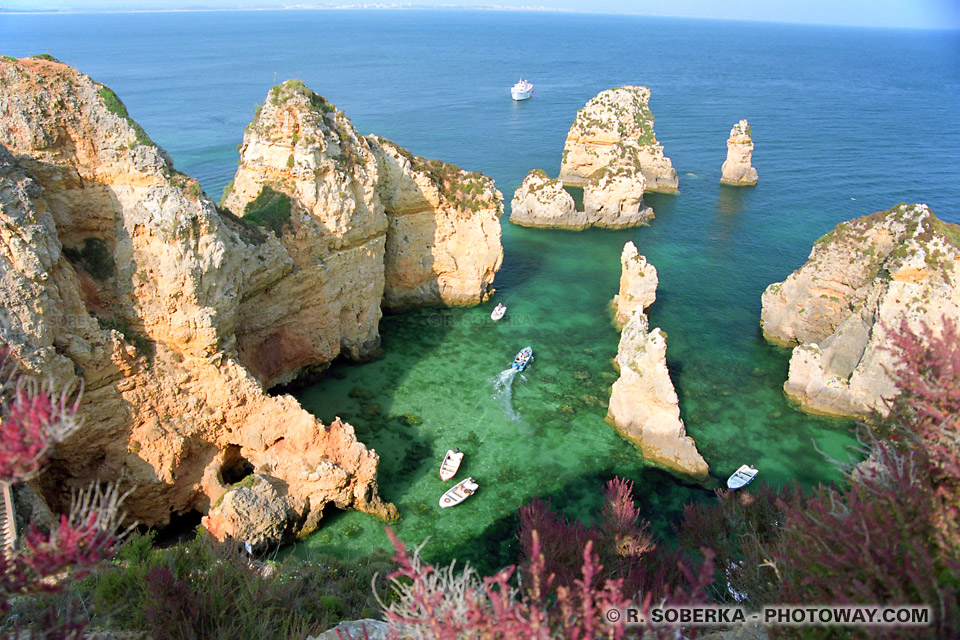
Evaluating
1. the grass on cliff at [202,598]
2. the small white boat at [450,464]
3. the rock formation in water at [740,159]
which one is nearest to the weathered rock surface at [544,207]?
the rock formation in water at [740,159]

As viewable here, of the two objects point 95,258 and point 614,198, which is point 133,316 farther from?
point 614,198

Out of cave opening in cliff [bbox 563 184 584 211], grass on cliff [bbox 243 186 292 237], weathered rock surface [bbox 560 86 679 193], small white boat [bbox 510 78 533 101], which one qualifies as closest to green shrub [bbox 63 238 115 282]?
grass on cliff [bbox 243 186 292 237]

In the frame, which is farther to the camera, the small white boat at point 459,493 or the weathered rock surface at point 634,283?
the weathered rock surface at point 634,283

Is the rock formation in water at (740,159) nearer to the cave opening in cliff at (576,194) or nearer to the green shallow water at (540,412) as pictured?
the cave opening in cliff at (576,194)

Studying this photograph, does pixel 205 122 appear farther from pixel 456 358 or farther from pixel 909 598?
pixel 909 598

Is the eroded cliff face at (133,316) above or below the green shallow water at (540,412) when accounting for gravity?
above

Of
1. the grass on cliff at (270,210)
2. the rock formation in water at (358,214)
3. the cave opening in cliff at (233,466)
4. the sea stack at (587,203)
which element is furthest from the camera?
the sea stack at (587,203)

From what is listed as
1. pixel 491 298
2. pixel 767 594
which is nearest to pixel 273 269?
pixel 491 298

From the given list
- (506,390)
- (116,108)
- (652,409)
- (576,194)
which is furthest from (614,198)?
(116,108)
